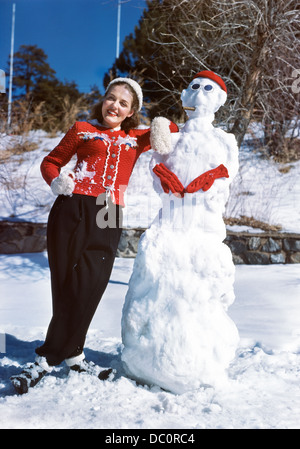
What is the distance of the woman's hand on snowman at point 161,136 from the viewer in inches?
91.5

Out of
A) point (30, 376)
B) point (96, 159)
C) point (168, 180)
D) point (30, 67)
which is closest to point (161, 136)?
point (168, 180)

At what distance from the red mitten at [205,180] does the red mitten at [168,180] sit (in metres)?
0.04

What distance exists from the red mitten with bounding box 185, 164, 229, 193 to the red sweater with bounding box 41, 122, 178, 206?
374 millimetres

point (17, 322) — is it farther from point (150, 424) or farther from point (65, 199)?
point (150, 424)

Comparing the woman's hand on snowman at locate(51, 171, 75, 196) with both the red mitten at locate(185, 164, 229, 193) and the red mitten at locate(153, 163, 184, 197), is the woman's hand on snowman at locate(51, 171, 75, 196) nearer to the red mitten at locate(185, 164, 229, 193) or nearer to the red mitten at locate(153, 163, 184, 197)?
the red mitten at locate(153, 163, 184, 197)

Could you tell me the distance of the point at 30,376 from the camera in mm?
2217

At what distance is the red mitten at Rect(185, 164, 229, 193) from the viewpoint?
90.3 inches

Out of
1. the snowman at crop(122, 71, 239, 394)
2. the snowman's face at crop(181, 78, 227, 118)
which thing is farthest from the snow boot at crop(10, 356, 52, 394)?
the snowman's face at crop(181, 78, 227, 118)

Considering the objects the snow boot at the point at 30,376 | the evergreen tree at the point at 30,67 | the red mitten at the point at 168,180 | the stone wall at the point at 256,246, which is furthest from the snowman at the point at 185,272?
the evergreen tree at the point at 30,67

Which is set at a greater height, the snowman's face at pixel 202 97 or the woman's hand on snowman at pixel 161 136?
the snowman's face at pixel 202 97

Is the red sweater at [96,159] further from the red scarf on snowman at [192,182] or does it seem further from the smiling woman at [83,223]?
the red scarf on snowman at [192,182]
